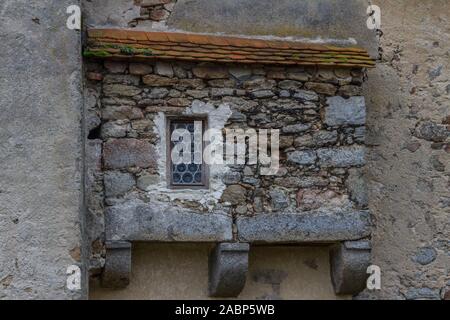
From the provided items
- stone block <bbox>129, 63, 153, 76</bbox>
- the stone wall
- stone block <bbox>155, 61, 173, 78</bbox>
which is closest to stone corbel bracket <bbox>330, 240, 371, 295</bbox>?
the stone wall

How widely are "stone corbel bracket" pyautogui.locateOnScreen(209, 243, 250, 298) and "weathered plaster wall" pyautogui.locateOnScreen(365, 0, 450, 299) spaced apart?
3.40ft

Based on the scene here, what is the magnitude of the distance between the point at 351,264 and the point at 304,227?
411 millimetres

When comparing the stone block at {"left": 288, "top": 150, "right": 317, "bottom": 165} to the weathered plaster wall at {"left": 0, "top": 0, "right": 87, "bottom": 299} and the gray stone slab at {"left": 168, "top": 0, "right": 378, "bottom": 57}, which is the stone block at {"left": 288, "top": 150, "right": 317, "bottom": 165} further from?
the weathered plaster wall at {"left": 0, "top": 0, "right": 87, "bottom": 299}

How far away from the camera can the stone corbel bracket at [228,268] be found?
6859 millimetres

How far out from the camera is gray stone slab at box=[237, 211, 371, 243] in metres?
6.90

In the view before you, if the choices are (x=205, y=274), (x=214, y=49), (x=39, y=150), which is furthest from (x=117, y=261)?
(x=214, y=49)

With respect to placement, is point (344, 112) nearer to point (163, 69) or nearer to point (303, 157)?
point (303, 157)

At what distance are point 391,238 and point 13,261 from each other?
267cm

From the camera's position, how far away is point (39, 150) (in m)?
6.40

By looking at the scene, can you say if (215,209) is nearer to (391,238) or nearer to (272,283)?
(272,283)

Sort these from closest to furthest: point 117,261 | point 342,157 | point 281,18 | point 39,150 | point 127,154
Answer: point 39,150, point 117,261, point 127,154, point 342,157, point 281,18

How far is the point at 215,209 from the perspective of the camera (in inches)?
271

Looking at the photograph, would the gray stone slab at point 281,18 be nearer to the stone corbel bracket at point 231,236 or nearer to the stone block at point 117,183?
the stone block at point 117,183

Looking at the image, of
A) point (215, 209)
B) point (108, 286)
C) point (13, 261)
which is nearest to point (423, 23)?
point (215, 209)
